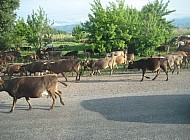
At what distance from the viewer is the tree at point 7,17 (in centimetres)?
3256

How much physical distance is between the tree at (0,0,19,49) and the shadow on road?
2375 cm

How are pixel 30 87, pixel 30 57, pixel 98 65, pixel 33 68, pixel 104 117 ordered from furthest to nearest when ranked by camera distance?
pixel 30 57, pixel 98 65, pixel 33 68, pixel 30 87, pixel 104 117

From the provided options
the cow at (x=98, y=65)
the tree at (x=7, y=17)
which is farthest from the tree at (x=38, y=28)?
the cow at (x=98, y=65)

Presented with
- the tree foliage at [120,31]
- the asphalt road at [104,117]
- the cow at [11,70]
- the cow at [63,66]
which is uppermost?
the tree foliage at [120,31]

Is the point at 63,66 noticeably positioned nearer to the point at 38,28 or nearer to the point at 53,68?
the point at 53,68

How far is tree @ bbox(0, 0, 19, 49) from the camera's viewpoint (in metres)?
32.6

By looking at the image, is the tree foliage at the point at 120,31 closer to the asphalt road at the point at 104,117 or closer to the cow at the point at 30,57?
the cow at the point at 30,57

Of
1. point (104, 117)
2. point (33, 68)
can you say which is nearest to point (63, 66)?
point (33, 68)

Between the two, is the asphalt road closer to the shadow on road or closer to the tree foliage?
the shadow on road

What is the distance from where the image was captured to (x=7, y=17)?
3262 cm

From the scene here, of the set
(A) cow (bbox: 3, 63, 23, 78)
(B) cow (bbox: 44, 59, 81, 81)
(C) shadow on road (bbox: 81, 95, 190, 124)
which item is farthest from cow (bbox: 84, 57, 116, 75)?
(C) shadow on road (bbox: 81, 95, 190, 124)

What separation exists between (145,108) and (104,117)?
189 centimetres

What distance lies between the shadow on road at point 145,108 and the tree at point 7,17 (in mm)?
23750

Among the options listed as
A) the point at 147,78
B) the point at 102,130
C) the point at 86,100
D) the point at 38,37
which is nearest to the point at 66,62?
the point at 147,78
